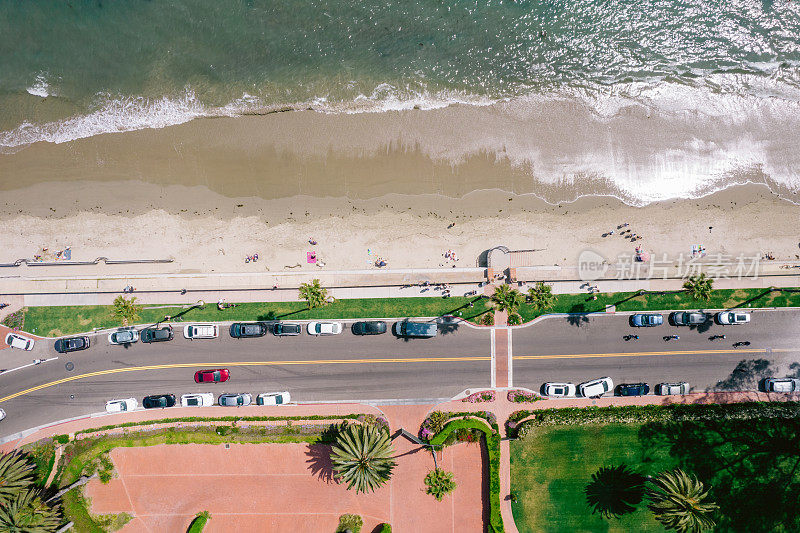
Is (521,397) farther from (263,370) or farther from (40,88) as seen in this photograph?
(40,88)

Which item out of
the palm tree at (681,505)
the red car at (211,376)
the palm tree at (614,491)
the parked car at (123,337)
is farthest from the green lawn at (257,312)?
the palm tree at (681,505)

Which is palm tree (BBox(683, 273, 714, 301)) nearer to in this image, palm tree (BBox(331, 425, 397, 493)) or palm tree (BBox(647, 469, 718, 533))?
palm tree (BBox(647, 469, 718, 533))

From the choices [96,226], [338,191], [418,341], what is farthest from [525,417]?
[96,226]

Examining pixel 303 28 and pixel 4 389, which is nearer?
pixel 4 389

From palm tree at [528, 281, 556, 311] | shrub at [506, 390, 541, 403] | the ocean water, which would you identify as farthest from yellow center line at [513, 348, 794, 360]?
Answer: the ocean water

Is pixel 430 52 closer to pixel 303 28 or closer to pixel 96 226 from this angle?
pixel 303 28
